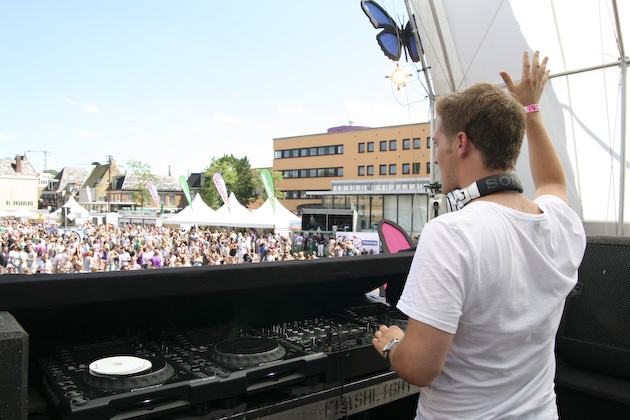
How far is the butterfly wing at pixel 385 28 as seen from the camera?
11023 mm

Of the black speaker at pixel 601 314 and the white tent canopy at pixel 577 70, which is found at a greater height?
the white tent canopy at pixel 577 70

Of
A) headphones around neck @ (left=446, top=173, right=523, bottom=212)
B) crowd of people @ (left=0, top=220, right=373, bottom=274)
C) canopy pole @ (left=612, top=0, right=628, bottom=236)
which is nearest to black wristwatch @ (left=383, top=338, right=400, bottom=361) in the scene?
headphones around neck @ (left=446, top=173, right=523, bottom=212)

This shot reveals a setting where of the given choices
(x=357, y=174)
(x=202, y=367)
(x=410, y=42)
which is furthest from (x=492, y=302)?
(x=357, y=174)

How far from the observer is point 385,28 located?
11.2 m

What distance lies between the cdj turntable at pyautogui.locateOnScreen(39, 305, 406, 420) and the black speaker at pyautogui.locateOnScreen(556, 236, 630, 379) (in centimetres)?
116

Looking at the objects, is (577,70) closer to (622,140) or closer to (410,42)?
(622,140)

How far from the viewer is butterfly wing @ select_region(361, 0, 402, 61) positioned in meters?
11.0

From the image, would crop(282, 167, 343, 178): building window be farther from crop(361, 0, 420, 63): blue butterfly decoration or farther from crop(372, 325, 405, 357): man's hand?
crop(372, 325, 405, 357): man's hand

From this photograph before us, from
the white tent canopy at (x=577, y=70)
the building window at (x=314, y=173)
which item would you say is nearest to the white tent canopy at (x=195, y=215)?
the white tent canopy at (x=577, y=70)

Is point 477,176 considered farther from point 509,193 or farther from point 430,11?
point 430,11

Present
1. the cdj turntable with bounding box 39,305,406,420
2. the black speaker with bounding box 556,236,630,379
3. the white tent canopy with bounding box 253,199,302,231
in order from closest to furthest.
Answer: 1. the cdj turntable with bounding box 39,305,406,420
2. the black speaker with bounding box 556,236,630,379
3. the white tent canopy with bounding box 253,199,302,231

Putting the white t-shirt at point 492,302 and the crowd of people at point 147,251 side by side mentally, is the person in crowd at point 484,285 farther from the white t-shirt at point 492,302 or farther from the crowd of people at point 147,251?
the crowd of people at point 147,251

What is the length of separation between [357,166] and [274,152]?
1410 centimetres

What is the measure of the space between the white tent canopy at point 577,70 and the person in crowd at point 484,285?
243 inches
